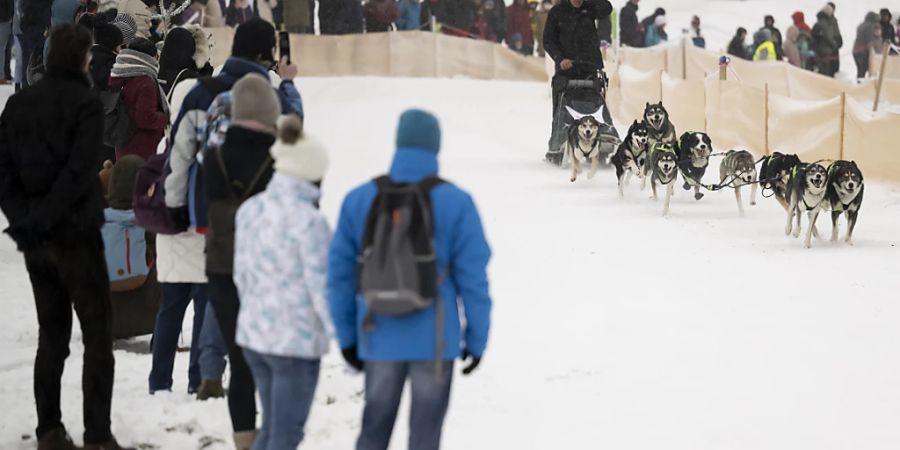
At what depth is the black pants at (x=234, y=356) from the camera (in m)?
4.94

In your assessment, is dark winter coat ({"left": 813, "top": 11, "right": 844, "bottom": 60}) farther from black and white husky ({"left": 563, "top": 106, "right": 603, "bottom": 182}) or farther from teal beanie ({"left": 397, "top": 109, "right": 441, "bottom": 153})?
teal beanie ({"left": 397, "top": 109, "right": 441, "bottom": 153})

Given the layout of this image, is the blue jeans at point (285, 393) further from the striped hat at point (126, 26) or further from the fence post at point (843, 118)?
the fence post at point (843, 118)

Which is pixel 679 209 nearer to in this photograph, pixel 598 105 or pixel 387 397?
pixel 598 105

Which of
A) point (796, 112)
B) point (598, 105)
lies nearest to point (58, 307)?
point (598, 105)

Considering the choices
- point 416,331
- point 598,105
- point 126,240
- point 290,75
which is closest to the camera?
point 416,331

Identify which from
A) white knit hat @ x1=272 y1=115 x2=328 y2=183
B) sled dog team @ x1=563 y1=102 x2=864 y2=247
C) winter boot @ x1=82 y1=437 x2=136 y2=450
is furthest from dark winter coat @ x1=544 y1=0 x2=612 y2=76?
white knit hat @ x1=272 y1=115 x2=328 y2=183

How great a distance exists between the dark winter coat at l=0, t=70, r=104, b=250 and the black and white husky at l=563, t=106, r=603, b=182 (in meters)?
9.51

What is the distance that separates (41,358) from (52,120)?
98cm

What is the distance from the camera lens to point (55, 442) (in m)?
5.51

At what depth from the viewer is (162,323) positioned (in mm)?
6250

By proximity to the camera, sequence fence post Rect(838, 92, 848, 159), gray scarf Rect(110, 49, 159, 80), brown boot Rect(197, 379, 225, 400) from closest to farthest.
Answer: brown boot Rect(197, 379, 225, 400), gray scarf Rect(110, 49, 159, 80), fence post Rect(838, 92, 848, 159)

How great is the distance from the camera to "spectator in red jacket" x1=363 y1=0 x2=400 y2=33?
26.6 meters

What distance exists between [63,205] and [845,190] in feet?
22.6

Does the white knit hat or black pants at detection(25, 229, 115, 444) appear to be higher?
the white knit hat
